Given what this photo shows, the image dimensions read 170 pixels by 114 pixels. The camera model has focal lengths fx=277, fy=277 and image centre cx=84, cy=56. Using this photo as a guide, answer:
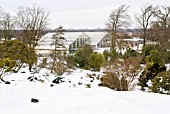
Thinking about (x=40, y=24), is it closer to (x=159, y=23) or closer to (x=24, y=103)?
(x=159, y=23)

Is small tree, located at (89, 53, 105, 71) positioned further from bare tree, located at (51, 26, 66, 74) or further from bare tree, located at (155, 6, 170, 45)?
bare tree, located at (155, 6, 170, 45)

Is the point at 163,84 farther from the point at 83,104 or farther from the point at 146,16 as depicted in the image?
the point at 146,16

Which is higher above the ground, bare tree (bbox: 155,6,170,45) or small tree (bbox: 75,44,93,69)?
bare tree (bbox: 155,6,170,45)

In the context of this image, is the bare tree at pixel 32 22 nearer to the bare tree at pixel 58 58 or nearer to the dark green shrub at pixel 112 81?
the bare tree at pixel 58 58

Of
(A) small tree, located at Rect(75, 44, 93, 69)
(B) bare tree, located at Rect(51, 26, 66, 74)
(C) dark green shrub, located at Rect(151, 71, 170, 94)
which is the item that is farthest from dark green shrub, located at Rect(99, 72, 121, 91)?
(A) small tree, located at Rect(75, 44, 93, 69)

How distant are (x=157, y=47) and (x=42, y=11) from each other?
461 inches

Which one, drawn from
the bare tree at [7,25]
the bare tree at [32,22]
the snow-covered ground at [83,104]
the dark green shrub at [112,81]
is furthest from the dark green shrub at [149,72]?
the bare tree at [7,25]

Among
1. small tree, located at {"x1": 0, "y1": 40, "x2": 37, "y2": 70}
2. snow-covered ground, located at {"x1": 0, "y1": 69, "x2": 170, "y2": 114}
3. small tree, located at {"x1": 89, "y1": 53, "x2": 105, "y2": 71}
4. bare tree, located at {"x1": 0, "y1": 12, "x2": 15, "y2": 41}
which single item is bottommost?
small tree, located at {"x1": 89, "y1": 53, "x2": 105, "y2": 71}

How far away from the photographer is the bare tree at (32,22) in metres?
24.2

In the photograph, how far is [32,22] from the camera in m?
25.6

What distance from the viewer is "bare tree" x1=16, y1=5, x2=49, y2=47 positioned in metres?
24.2

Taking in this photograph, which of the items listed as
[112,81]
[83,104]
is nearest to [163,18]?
[112,81]

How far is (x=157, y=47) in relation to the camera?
85.3 ft

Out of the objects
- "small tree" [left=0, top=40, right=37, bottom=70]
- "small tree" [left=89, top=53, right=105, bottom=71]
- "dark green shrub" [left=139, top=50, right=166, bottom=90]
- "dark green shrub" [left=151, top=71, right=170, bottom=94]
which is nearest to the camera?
"dark green shrub" [left=151, top=71, right=170, bottom=94]
